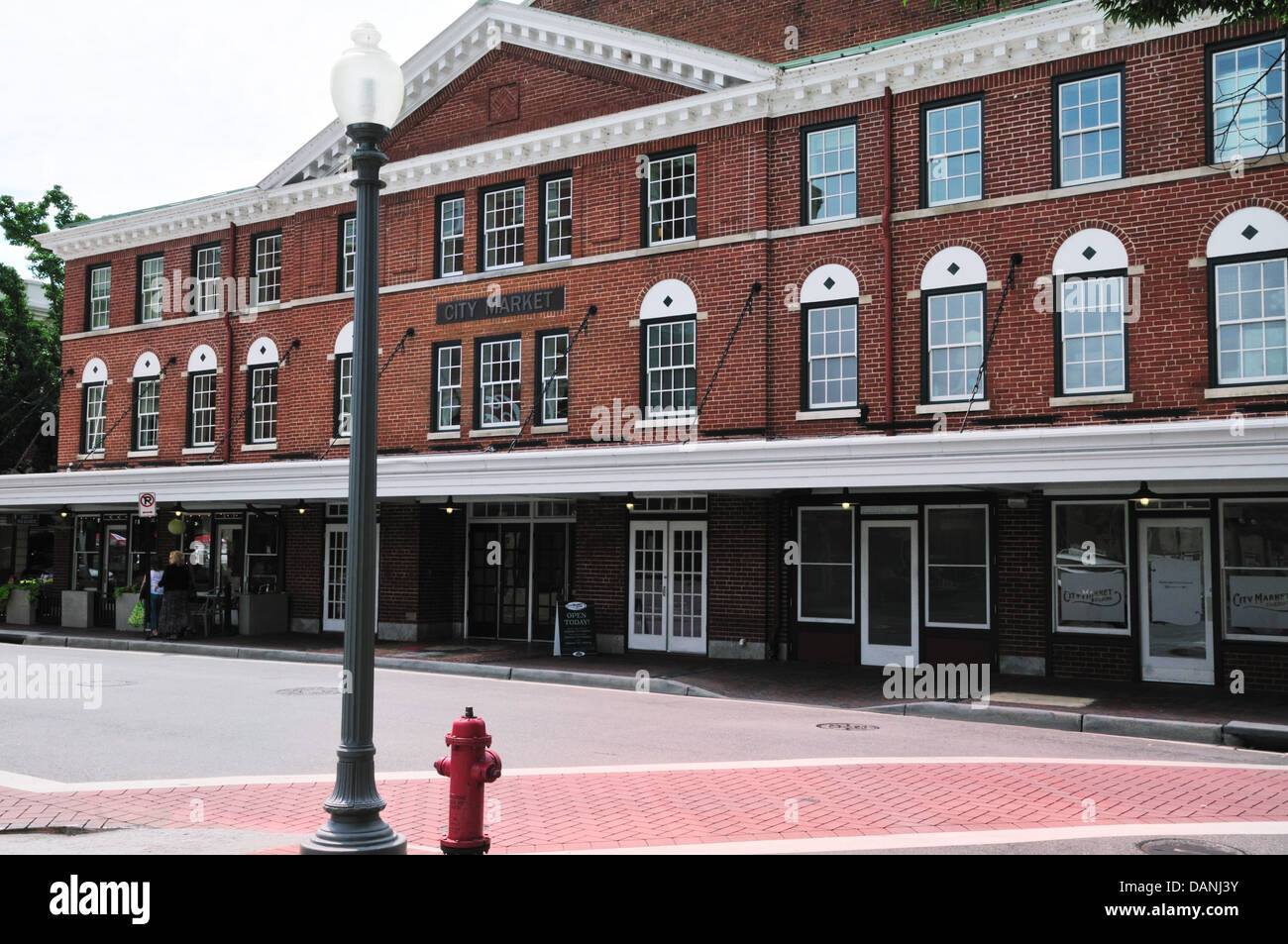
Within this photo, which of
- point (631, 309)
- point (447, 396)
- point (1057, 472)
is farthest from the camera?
point (447, 396)

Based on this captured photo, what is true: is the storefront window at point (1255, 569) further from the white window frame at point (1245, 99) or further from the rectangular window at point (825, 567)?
the rectangular window at point (825, 567)

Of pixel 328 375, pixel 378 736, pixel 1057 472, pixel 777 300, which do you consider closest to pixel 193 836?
pixel 378 736

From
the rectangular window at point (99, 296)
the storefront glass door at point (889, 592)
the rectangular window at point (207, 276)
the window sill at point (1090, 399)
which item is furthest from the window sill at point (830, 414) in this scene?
the rectangular window at point (99, 296)

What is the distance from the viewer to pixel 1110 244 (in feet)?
52.6

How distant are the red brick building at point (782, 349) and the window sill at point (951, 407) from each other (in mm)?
45

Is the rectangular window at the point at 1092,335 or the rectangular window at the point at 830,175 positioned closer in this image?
the rectangular window at the point at 1092,335

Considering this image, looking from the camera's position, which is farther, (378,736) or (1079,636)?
(1079,636)

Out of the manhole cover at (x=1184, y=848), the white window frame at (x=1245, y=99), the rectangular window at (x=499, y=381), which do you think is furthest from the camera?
the rectangular window at (x=499, y=381)

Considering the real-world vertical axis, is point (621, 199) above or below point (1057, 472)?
above

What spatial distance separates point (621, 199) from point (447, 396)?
541 cm

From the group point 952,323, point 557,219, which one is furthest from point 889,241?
point 557,219

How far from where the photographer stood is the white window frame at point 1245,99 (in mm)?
14984

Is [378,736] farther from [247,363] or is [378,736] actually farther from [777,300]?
[247,363]

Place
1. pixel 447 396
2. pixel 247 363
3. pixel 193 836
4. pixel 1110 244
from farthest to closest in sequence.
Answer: pixel 247 363 → pixel 447 396 → pixel 1110 244 → pixel 193 836
